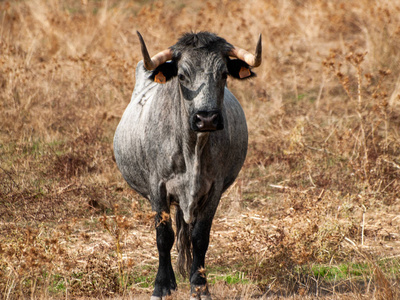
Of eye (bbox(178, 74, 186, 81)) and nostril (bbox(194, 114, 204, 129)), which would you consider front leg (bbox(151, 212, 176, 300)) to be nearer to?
nostril (bbox(194, 114, 204, 129))

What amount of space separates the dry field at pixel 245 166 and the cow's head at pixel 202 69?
0.95 meters

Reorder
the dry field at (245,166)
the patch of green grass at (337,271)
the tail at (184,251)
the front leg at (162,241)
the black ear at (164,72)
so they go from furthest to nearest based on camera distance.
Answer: the tail at (184,251)
the patch of green grass at (337,271)
the dry field at (245,166)
the front leg at (162,241)
the black ear at (164,72)

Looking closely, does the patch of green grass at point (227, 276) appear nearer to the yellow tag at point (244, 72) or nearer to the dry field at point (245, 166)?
the dry field at point (245, 166)

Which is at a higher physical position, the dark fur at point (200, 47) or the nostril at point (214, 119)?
the dark fur at point (200, 47)

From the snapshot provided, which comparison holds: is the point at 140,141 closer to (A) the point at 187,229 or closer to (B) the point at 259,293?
(A) the point at 187,229

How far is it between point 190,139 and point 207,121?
560 mm

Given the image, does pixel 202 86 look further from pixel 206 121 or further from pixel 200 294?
pixel 200 294

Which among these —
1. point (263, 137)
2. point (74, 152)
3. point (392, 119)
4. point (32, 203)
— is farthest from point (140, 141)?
point (392, 119)

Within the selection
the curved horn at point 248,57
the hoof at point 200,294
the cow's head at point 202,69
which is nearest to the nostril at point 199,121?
the cow's head at point 202,69

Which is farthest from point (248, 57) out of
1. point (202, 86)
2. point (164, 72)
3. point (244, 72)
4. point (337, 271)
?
point (337, 271)

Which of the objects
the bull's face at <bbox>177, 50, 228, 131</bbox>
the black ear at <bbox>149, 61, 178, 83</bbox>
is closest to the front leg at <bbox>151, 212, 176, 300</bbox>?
the bull's face at <bbox>177, 50, 228, 131</bbox>

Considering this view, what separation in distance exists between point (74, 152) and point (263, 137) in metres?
3.16

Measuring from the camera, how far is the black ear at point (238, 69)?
17.0 ft

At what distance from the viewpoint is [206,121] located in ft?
14.9
